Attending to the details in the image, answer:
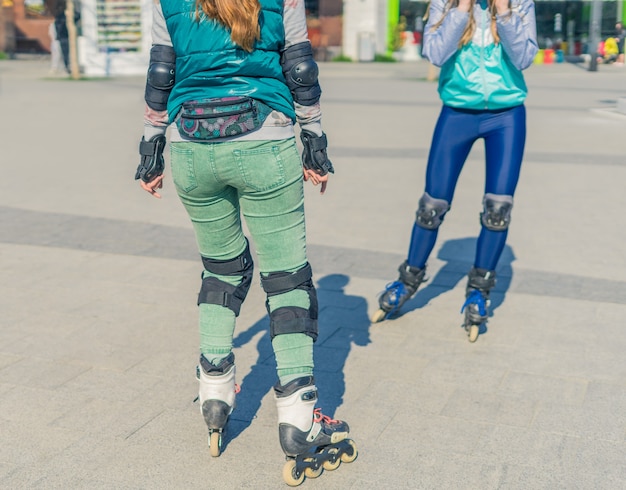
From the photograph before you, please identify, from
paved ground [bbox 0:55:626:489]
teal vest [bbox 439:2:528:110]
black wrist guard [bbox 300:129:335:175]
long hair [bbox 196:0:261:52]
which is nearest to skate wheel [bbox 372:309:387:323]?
paved ground [bbox 0:55:626:489]

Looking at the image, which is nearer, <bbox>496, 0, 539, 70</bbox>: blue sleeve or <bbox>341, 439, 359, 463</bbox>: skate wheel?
<bbox>341, 439, 359, 463</bbox>: skate wheel

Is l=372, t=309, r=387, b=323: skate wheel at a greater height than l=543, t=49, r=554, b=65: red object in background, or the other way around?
l=372, t=309, r=387, b=323: skate wheel

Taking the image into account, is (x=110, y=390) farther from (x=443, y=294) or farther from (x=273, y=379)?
(x=443, y=294)

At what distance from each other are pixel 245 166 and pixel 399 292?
2.09m

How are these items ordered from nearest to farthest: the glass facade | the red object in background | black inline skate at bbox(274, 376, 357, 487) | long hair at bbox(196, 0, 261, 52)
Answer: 1. long hair at bbox(196, 0, 261, 52)
2. black inline skate at bbox(274, 376, 357, 487)
3. the red object in background
4. the glass facade

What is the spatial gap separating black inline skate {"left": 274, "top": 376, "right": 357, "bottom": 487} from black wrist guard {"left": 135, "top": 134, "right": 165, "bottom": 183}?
2.84 ft

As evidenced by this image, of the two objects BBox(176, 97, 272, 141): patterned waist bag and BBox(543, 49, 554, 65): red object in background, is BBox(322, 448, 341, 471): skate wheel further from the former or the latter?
BBox(543, 49, 554, 65): red object in background

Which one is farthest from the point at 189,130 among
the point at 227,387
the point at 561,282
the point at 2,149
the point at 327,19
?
the point at 327,19

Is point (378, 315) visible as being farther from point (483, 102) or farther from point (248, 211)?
point (248, 211)

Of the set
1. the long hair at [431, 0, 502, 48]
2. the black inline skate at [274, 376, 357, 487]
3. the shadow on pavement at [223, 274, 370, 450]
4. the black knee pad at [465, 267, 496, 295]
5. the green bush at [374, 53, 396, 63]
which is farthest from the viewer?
the green bush at [374, 53, 396, 63]

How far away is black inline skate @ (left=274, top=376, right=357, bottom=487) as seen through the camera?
3.12 metres

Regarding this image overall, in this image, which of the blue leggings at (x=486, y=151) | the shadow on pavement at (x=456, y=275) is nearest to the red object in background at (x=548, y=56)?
the shadow on pavement at (x=456, y=275)

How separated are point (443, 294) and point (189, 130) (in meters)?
2.82

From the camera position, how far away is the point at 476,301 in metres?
4.60
